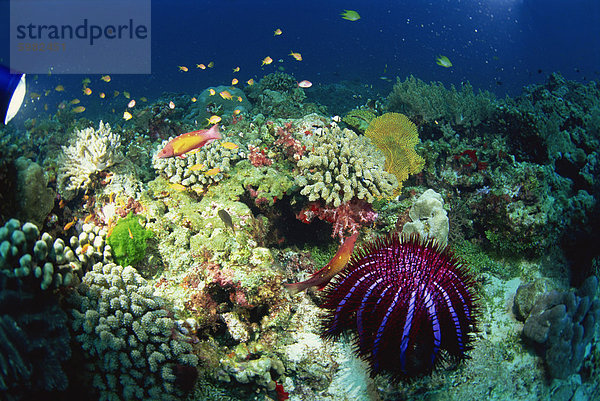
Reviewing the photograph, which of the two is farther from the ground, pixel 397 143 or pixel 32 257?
pixel 32 257

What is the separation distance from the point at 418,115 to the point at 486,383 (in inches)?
Result: 285

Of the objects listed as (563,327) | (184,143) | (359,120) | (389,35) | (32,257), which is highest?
(389,35)

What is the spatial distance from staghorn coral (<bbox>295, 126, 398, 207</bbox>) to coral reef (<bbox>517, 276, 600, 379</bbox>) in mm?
2598

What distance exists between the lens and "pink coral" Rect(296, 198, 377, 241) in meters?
4.61

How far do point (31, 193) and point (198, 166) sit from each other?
7.19ft

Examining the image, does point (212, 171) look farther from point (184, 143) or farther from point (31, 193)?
point (31, 193)

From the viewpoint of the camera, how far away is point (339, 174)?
466 centimetres

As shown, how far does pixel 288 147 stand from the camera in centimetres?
605

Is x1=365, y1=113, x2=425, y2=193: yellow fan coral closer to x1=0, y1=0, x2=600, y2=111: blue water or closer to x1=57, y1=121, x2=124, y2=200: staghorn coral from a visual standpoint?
x1=57, y1=121, x2=124, y2=200: staghorn coral

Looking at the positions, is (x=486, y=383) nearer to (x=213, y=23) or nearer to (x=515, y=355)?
(x=515, y=355)

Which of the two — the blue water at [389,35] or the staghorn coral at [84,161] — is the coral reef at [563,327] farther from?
the blue water at [389,35]

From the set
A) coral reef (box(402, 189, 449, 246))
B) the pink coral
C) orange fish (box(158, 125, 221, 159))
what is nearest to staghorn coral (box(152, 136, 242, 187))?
orange fish (box(158, 125, 221, 159))

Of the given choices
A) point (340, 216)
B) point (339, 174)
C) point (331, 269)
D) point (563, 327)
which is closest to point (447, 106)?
point (339, 174)

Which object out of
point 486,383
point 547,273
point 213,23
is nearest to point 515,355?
point 486,383
